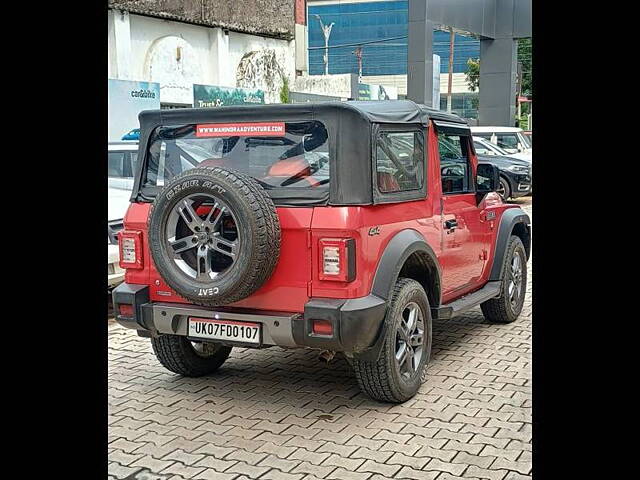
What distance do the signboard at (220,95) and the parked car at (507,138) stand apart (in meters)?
8.07

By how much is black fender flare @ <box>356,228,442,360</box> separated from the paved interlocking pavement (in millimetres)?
501

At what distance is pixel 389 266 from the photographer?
4.91 meters

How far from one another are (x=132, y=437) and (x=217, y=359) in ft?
4.36

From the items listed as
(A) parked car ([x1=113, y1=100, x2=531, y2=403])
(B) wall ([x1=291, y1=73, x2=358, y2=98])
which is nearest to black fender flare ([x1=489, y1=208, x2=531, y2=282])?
(A) parked car ([x1=113, y1=100, x2=531, y2=403])

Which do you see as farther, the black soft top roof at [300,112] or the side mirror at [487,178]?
the side mirror at [487,178]

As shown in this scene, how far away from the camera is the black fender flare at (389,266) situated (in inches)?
190

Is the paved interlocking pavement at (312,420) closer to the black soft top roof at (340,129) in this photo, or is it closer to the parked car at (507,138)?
→ the black soft top roof at (340,129)

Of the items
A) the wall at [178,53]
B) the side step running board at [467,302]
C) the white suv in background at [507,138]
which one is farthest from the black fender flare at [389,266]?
the wall at [178,53]

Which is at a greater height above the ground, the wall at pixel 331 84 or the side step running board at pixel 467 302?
the wall at pixel 331 84
